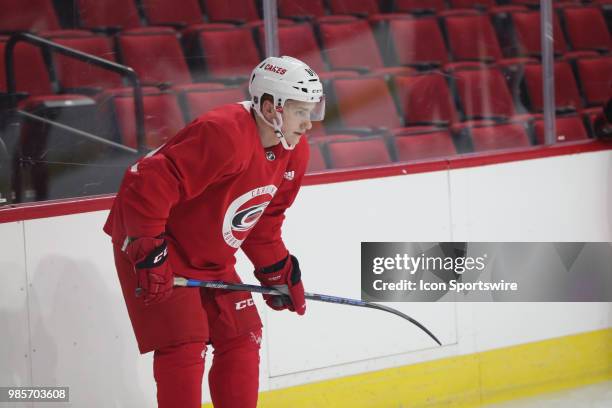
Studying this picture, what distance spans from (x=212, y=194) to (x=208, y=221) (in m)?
0.07

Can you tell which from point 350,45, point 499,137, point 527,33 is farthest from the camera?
point 527,33

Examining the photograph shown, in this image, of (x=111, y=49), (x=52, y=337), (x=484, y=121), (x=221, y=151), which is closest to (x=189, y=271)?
(x=221, y=151)

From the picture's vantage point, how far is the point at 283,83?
99.4 inches

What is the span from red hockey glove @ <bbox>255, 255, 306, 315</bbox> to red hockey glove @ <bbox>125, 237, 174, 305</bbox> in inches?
19.0

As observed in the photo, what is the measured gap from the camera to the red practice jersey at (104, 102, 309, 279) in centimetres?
237

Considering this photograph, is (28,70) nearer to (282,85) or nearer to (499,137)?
(282,85)

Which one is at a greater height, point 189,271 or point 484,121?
point 484,121

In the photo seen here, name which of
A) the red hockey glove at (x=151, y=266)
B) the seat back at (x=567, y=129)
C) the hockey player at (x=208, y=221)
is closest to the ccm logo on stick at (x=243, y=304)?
the hockey player at (x=208, y=221)

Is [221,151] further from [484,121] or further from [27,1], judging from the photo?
[484,121]

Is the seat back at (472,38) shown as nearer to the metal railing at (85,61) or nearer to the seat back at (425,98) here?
the seat back at (425,98)

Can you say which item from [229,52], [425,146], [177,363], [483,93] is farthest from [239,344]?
[483,93]

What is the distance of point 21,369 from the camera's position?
291cm

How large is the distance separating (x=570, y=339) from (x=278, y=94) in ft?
6.65

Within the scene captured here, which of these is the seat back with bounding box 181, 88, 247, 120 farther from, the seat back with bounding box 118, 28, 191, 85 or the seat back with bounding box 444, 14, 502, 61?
the seat back with bounding box 444, 14, 502, 61
